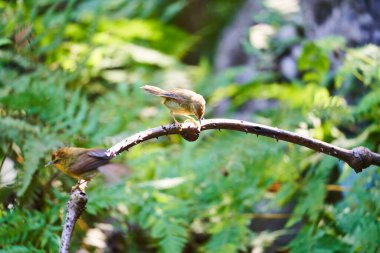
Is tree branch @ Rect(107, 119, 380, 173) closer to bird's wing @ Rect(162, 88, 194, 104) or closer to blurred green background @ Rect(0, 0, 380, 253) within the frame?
bird's wing @ Rect(162, 88, 194, 104)

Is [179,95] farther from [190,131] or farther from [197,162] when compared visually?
A: [197,162]

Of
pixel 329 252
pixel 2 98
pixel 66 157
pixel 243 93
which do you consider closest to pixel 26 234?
pixel 66 157

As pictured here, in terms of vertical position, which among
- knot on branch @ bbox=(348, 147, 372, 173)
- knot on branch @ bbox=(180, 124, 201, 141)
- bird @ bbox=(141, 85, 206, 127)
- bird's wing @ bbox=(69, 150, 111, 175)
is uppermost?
bird @ bbox=(141, 85, 206, 127)

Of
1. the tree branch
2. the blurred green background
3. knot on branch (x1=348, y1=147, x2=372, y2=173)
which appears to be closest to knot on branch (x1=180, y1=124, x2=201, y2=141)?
the tree branch

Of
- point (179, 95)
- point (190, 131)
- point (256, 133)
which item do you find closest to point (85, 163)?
point (179, 95)

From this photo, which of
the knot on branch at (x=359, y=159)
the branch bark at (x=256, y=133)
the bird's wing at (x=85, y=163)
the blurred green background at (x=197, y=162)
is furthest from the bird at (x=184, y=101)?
the blurred green background at (x=197, y=162)

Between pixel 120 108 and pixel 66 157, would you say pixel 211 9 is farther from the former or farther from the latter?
pixel 66 157

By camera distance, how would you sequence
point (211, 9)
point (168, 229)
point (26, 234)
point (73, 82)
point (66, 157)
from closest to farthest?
point (66, 157)
point (26, 234)
point (168, 229)
point (73, 82)
point (211, 9)
